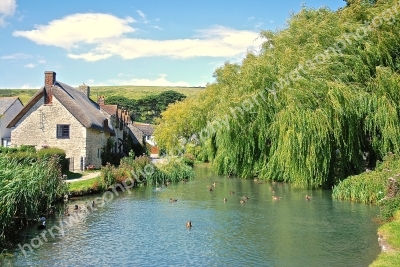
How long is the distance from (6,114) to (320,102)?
3376 cm

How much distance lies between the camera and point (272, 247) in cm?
1280

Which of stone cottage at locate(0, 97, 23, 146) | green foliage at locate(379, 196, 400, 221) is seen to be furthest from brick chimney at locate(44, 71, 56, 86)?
green foliage at locate(379, 196, 400, 221)

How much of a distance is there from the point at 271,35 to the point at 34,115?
1775cm

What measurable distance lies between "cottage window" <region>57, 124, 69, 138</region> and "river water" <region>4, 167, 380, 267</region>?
40.5 ft

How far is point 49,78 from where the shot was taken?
32875 millimetres

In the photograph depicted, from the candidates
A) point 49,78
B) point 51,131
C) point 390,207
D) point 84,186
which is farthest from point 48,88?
point 390,207

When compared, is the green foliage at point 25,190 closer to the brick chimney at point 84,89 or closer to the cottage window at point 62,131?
the cottage window at point 62,131

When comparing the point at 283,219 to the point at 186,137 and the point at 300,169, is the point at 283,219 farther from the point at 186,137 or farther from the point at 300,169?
the point at 186,137

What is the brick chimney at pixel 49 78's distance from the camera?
3276 cm

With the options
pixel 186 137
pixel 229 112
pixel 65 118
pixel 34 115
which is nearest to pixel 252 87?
pixel 229 112

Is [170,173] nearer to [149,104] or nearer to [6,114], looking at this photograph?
[6,114]

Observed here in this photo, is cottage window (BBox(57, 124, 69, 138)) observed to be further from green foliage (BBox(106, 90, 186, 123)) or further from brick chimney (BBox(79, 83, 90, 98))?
green foliage (BBox(106, 90, 186, 123))

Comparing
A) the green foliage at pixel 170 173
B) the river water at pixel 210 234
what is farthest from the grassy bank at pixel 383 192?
the green foliage at pixel 170 173

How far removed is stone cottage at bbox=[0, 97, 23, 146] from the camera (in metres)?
43.6
